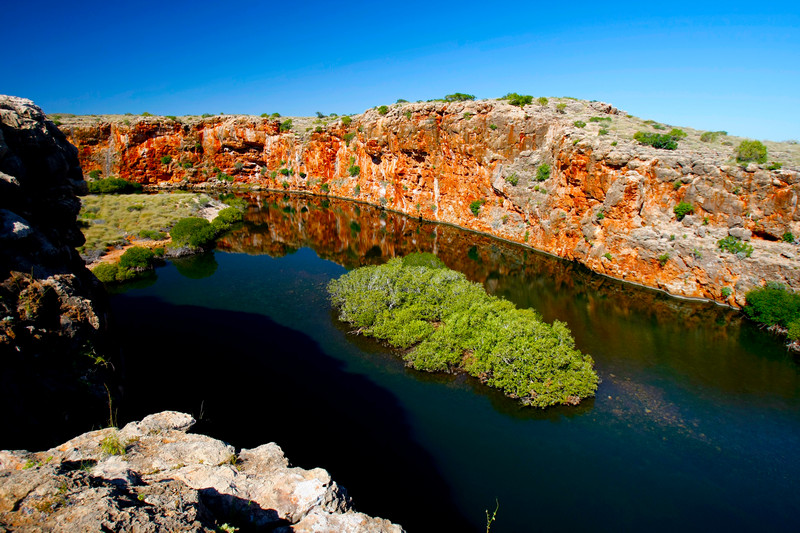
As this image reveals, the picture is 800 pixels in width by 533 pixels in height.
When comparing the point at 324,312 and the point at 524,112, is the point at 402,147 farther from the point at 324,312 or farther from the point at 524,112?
the point at 324,312

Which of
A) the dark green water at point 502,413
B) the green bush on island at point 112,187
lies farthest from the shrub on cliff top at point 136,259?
the green bush on island at point 112,187

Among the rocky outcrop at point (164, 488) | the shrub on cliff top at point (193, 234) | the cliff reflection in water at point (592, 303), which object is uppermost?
the rocky outcrop at point (164, 488)

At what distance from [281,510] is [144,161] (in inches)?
3064

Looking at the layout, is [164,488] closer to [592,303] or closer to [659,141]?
[592,303]

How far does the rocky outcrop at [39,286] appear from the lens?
962 cm

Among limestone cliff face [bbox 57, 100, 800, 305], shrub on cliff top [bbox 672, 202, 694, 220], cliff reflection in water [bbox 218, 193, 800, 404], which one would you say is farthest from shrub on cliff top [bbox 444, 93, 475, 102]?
shrub on cliff top [bbox 672, 202, 694, 220]

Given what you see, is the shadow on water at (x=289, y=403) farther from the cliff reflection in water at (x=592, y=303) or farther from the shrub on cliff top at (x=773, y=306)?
the shrub on cliff top at (x=773, y=306)

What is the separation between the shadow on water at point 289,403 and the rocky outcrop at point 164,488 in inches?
223

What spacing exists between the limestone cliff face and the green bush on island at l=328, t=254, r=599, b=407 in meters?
14.7

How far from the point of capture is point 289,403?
1573 cm

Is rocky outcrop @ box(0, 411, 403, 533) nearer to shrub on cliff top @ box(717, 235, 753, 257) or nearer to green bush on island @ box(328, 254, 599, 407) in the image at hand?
green bush on island @ box(328, 254, 599, 407)

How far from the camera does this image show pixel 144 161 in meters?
68.6

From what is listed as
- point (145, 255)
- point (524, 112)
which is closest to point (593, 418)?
point (145, 255)

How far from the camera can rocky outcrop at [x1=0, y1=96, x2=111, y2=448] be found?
9.62 m
